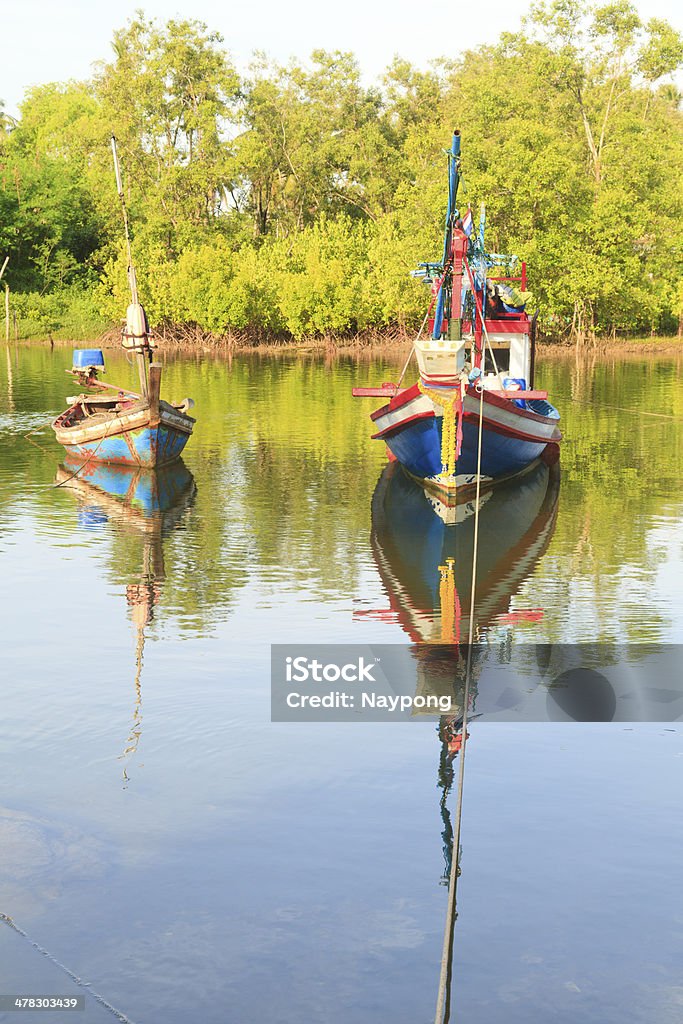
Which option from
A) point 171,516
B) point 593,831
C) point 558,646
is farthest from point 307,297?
point 593,831

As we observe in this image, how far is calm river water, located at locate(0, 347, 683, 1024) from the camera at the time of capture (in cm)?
793

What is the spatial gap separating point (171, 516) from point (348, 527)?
350cm

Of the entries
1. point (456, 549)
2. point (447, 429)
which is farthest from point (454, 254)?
Answer: point (456, 549)

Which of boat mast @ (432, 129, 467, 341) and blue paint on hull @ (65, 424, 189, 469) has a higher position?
boat mast @ (432, 129, 467, 341)

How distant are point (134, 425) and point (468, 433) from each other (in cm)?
840

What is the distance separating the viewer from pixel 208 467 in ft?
97.1

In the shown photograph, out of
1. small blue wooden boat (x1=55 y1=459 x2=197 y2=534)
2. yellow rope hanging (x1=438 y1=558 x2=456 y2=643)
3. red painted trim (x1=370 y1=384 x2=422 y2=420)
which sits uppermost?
red painted trim (x1=370 y1=384 x2=422 y2=420)

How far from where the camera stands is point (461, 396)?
910 inches

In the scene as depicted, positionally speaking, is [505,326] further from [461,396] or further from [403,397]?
[461,396]

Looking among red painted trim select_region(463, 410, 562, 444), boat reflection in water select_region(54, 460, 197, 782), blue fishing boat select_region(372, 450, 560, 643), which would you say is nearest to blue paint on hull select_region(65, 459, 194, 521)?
A: boat reflection in water select_region(54, 460, 197, 782)

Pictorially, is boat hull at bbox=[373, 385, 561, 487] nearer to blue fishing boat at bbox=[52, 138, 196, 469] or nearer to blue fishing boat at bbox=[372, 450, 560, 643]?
blue fishing boat at bbox=[372, 450, 560, 643]

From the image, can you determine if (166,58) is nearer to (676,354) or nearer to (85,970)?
(676,354)

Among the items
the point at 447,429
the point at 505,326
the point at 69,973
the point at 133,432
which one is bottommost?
the point at 69,973

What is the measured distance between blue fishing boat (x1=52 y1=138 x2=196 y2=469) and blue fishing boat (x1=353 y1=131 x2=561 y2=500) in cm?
466
